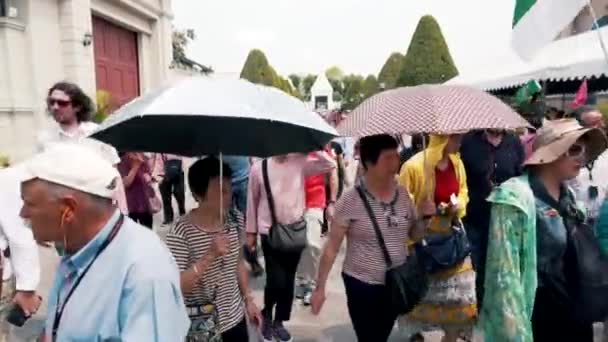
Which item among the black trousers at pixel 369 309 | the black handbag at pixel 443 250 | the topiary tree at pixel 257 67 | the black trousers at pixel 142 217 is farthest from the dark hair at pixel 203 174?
the topiary tree at pixel 257 67

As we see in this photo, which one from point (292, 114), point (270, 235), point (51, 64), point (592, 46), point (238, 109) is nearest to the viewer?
point (238, 109)

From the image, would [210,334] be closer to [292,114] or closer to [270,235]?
[292,114]

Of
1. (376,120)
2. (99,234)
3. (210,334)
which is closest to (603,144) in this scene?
(376,120)

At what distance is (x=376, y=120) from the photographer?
2.97m

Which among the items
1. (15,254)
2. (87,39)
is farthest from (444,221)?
(87,39)

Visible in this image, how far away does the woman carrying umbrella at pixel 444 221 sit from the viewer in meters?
3.57

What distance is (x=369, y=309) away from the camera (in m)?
3.15

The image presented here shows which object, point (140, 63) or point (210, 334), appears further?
point (140, 63)

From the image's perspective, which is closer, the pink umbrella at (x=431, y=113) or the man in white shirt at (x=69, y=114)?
the pink umbrella at (x=431, y=113)

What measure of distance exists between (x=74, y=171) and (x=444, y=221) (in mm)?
2512

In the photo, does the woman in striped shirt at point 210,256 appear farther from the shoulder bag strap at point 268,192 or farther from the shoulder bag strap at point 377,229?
the shoulder bag strap at point 268,192

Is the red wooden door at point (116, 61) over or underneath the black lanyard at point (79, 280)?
over

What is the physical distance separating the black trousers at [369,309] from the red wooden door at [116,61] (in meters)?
11.5

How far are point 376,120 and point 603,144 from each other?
1077 mm
